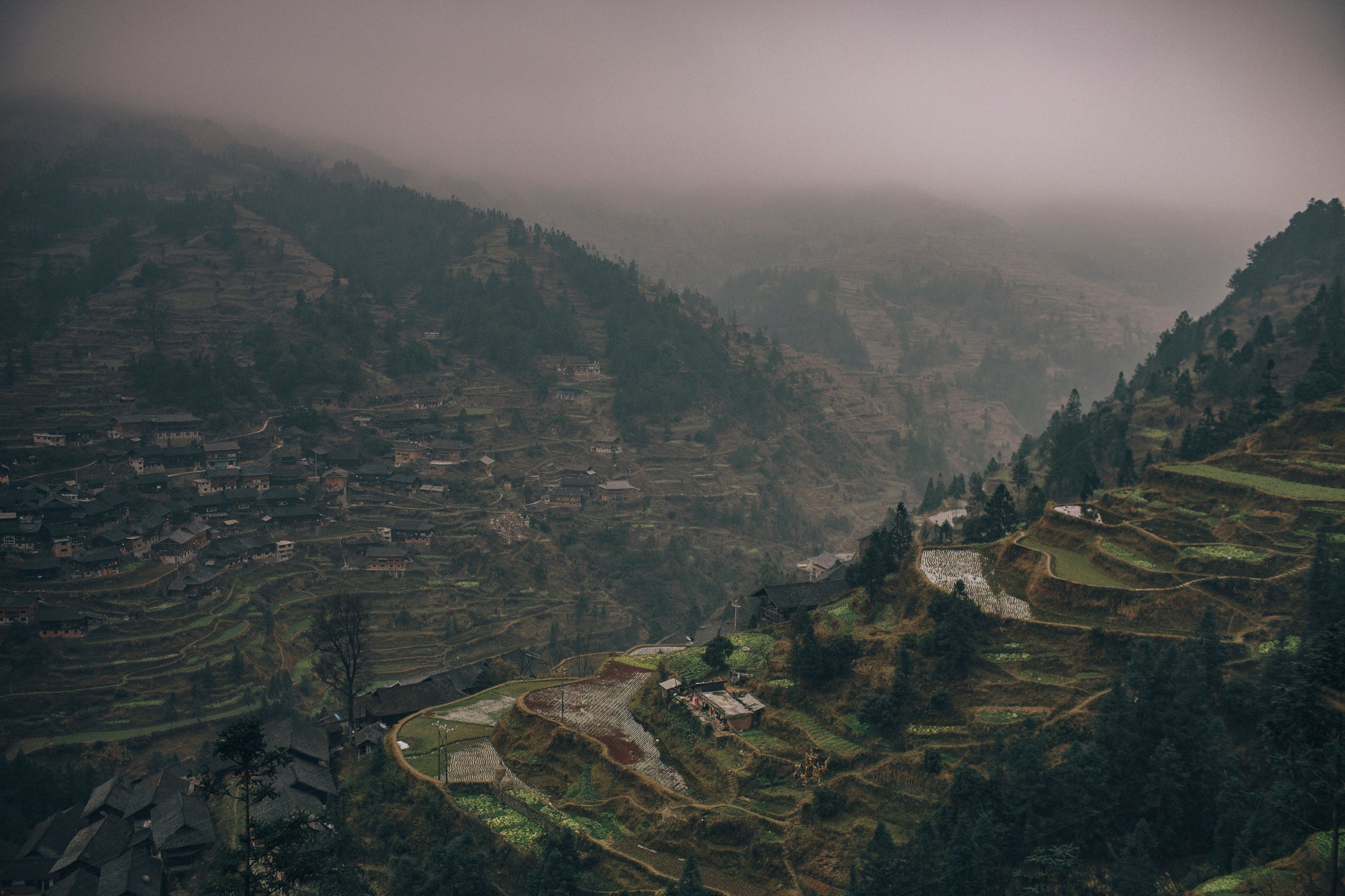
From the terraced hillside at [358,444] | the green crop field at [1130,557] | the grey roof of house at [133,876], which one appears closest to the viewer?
the green crop field at [1130,557]

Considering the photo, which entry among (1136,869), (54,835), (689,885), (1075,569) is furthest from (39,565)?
(1136,869)

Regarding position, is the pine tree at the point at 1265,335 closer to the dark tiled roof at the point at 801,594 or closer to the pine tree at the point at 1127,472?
the pine tree at the point at 1127,472

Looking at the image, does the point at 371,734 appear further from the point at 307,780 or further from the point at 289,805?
the point at 289,805

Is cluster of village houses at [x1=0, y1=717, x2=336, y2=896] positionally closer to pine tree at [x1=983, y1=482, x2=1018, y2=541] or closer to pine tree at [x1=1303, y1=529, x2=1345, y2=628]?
pine tree at [x1=983, y1=482, x2=1018, y2=541]

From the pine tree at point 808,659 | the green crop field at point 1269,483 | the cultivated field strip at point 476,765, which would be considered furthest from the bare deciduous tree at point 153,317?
the green crop field at point 1269,483

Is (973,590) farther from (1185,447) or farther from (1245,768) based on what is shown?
(1185,447)

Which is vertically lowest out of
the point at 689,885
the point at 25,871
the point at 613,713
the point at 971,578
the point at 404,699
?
the point at 25,871
